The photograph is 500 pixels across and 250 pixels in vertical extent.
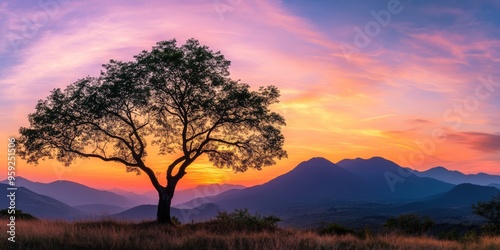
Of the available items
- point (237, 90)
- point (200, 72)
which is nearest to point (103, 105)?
point (200, 72)

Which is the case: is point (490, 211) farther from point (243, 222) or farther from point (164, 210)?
point (164, 210)

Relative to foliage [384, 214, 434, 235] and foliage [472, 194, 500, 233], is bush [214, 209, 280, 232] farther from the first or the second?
foliage [472, 194, 500, 233]

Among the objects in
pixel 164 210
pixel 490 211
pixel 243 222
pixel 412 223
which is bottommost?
pixel 412 223

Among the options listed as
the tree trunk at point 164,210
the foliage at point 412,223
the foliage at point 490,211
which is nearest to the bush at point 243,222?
the tree trunk at point 164,210

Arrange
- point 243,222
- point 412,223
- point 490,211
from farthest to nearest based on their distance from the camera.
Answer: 1. point 490,211
2. point 412,223
3. point 243,222

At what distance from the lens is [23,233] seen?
19203 millimetres

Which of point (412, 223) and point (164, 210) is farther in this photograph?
point (412, 223)

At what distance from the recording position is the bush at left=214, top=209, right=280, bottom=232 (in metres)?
28.0

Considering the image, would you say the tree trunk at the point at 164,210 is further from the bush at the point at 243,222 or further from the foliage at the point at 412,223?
the foliage at the point at 412,223

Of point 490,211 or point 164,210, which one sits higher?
point 164,210

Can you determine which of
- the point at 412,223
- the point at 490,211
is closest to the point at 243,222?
the point at 412,223

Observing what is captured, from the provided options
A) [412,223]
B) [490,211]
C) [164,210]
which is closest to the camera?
[164,210]

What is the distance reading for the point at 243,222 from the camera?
29.0 meters

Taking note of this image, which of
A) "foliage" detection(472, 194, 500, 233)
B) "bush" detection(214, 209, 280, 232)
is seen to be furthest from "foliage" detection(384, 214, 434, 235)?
"bush" detection(214, 209, 280, 232)
